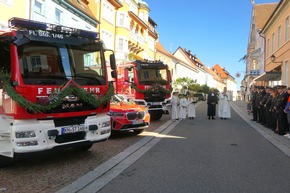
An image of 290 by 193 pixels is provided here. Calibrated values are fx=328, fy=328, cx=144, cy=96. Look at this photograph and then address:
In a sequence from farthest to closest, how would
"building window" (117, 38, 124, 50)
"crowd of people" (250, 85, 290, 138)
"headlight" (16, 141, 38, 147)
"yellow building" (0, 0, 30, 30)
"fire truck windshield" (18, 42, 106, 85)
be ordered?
"building window" (117, 38, 124, 50) → "yellow building" (0, 0, 30, 30) → "crowd of people" (250, 85, 290, 138) → "fire truck windshield" (18, 42, 106, 85) → "headlight" (16, 141, 38, 147)

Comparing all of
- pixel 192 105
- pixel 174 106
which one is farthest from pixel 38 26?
pixel 192 105

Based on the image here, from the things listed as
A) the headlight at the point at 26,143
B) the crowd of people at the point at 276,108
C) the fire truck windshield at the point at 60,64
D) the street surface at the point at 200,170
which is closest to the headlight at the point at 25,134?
the headlight at the point at 26,143

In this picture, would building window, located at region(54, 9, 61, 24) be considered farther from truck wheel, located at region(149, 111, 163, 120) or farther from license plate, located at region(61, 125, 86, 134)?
license plate, located at region(61, 125, 86, 134)

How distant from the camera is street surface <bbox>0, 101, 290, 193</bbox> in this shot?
551 cm

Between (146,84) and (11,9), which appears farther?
(11,9)

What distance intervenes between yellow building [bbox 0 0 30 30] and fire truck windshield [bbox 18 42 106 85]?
10420 mm

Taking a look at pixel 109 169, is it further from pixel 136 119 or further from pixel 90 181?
pixel 136 119

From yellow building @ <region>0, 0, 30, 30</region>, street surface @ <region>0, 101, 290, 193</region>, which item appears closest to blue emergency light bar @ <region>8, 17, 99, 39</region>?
street surface @ <region>0, 101, 290, 193</region>

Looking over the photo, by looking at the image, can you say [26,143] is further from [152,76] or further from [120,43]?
[120,43]

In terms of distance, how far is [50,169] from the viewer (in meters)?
6.73

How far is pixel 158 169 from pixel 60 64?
298 centimetres

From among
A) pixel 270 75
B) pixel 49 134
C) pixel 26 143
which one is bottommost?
pixel 26 143

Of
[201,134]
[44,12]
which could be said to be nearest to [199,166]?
[201,134]

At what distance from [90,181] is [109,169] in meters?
0.93
